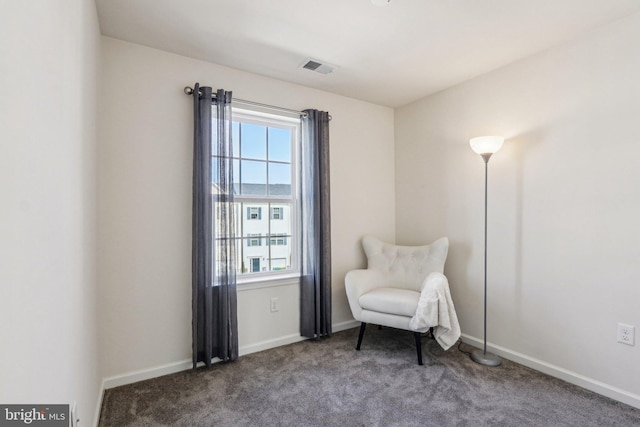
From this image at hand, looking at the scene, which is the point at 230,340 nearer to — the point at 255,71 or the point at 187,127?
the point at 187,127

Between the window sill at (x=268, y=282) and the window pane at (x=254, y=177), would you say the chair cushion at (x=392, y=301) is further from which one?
the window pane at (x=254, y=177)

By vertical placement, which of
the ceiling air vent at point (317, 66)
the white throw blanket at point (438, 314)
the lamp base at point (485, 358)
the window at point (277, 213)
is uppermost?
the ceiling air vent at point (317, 66)

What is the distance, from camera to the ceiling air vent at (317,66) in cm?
261

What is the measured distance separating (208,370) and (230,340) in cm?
26

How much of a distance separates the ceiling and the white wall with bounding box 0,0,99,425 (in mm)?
645

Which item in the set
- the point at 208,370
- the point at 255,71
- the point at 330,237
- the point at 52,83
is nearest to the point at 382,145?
the point at 330,237

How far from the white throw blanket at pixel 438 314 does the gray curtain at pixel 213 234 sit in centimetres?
146

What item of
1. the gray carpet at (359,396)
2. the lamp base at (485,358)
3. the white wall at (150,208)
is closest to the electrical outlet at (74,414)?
the gray carpet at (359,396)

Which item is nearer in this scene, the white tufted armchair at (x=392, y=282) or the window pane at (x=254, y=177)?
the white tufted armchair at (x=392, y=282)

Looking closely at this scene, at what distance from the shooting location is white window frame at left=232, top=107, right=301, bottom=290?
2836 mm

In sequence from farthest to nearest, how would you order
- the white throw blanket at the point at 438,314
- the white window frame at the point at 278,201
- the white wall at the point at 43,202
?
the white window frame at the point at 278,201
the white throw blanket at the point at 438,314
the white wall at the point at 43,202

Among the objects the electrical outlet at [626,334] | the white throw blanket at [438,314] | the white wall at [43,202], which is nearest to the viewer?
the white wall at [43,202]

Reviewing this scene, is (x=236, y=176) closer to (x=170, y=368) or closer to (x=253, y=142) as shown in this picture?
(x=253, y=142)

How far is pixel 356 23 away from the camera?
213 centimetres
